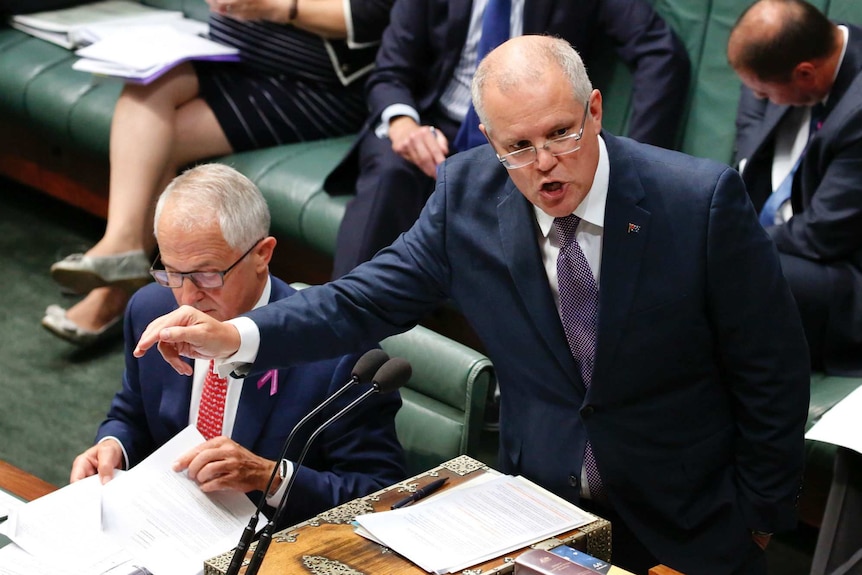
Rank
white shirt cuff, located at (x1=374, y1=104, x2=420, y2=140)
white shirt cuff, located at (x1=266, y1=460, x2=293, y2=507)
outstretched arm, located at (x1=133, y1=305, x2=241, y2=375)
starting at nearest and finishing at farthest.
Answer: outstretched arm, located at (x1=133, y1=305, x2=241, y2=375) → white shirt cuff, located at (x1=266, y1=460, x2=293, y2=507) → white shirt cuff, located at (x1=374, y1=104, x2=420, y2=140)

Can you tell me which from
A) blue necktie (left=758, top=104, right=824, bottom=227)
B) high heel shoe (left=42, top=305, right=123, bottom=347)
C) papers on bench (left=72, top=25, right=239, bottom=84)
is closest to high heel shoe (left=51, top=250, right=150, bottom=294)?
high heel shoe (left=42, top=305, right=123, bottom=347)

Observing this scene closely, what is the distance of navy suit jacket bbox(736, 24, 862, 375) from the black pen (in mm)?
1264

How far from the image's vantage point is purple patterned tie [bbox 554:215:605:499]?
1.85m

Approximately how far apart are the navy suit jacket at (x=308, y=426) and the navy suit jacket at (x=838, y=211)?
109 centimetres

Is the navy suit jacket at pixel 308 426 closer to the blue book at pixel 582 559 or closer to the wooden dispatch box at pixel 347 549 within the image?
the wooden dispatch box at pixel 347 549

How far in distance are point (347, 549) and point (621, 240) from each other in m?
0.60

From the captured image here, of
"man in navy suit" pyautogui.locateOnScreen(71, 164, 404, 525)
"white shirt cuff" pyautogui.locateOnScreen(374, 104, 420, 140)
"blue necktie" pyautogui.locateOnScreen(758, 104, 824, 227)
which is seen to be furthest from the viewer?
"white shirt cuff" pyautogui.locateOnScreen(374, 104, 420, 140)

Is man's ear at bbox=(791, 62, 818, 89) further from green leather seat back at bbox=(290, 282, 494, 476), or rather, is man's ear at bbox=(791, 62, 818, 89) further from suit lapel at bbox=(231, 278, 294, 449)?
suit lapel at bbox=(231, 278, 294, 449)

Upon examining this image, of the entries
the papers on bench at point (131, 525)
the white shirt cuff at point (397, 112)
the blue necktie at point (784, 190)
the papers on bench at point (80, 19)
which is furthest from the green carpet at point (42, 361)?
the blue necktie at point (784, 190)

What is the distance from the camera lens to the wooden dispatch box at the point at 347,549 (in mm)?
1516

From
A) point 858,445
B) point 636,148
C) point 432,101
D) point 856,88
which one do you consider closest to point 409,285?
point 636,148

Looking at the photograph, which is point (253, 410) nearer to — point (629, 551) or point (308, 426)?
point (308, 426)

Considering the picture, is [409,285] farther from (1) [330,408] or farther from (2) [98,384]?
(2) [98,384]

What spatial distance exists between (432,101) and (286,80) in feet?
2.04
